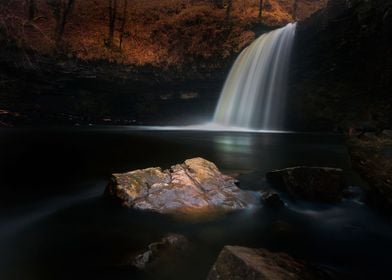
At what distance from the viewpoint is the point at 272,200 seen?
648 centimetres

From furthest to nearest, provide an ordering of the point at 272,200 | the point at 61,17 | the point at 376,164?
the point at 61,17
the point at 272,200
the point at 376,164

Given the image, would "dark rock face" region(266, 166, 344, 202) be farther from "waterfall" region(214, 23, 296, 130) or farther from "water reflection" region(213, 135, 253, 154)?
"waterfall" region(214, 23, 296, 130)

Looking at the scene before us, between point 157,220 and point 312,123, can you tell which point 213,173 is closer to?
point 157,220

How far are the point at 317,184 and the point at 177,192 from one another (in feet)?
9.41

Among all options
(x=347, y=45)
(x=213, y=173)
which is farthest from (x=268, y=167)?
(x=347, y=45)

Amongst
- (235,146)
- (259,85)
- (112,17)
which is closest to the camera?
(235,146)

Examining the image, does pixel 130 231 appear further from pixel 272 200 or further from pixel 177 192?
pixel 272 200

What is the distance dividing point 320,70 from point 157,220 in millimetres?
16788

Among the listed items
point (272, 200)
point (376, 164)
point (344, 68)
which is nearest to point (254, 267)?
point (272, 200)

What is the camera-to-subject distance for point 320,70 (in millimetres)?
19141

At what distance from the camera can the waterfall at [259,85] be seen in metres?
21.9

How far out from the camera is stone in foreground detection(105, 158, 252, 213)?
5988mm

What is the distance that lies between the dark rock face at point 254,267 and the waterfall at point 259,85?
63.4 ft

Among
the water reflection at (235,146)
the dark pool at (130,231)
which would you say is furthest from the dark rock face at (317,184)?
the water reflection at (235,146)
